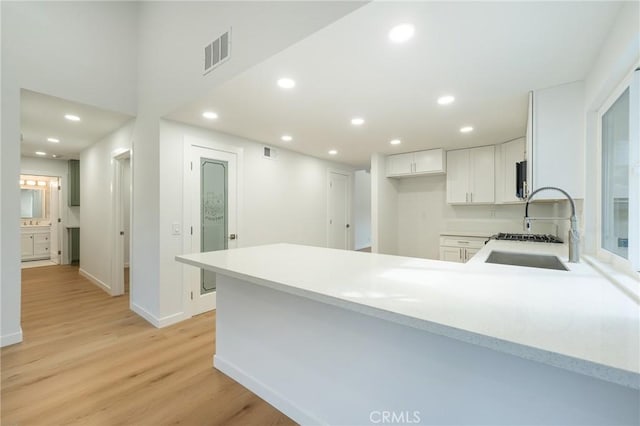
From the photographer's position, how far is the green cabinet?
20.6 feet

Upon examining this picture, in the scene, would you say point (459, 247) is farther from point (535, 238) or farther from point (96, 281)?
point (96, 281)

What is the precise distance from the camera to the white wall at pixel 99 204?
13.5 feet

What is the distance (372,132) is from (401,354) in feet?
9.52

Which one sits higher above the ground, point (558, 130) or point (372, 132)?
point (372, 132)

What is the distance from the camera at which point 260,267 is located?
159 centimetres

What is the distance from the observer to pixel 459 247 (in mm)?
4477

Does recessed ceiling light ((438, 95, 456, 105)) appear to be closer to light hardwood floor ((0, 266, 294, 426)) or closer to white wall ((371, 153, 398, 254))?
white wall ((371, 153, 398, 254))

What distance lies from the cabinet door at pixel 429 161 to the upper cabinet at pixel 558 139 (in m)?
2.23

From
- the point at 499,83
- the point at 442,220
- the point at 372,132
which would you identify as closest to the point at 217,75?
the point at 372,132

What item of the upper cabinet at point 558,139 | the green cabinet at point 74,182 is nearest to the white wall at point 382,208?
the upper cabinet at point 558,139

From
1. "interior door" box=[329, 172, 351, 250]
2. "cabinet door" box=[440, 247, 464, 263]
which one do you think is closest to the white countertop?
"cabinet door" box=[440, 247, 464, 263]

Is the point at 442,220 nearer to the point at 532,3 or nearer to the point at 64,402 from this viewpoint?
the point at 532,3

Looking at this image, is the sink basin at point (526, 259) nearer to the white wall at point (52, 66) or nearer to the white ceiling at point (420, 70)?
the white ceiling at point (420, 70)

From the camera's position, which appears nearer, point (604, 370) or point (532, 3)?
point (604, 370)
